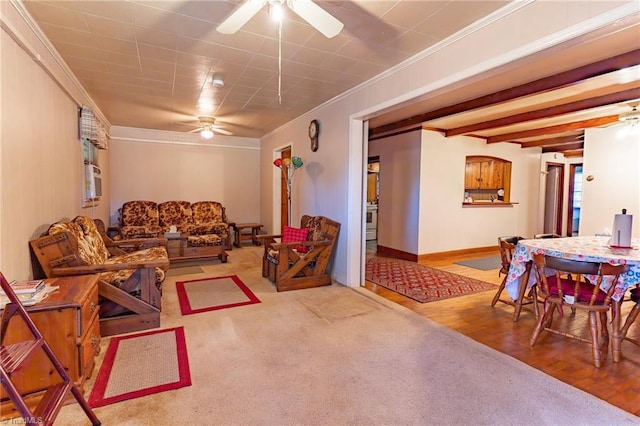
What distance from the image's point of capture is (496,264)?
5.52 meters

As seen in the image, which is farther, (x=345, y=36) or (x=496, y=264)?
(x=496, y=264)

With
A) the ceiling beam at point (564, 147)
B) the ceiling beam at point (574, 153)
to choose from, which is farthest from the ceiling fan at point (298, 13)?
the ceiling beam at point (574, 153)

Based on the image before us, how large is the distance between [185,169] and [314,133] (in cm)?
357

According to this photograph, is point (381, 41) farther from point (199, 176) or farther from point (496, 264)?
point (199, 176)

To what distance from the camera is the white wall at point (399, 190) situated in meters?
5.80

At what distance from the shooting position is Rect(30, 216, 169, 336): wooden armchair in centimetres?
250

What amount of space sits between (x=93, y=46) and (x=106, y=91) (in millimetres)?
1481

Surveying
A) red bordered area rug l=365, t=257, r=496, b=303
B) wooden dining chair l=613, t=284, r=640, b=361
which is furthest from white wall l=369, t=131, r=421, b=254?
wooden dining chair l=613, t=284, r=640, b=361

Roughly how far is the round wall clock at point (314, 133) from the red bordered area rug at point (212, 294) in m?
2.20

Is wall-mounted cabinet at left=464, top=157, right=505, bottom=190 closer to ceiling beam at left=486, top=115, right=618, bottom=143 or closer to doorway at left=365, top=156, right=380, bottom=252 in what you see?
ceiling beam at left=486, top=115, right=618, bottom=143

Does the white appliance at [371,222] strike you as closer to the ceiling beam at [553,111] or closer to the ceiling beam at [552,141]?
the ceiling beam at [553,111]

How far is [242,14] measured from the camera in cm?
180

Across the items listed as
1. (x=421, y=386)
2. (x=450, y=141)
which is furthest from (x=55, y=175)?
(x=450, y=141)

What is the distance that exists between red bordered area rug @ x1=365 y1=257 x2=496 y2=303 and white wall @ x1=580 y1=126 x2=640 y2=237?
7.51 ft
